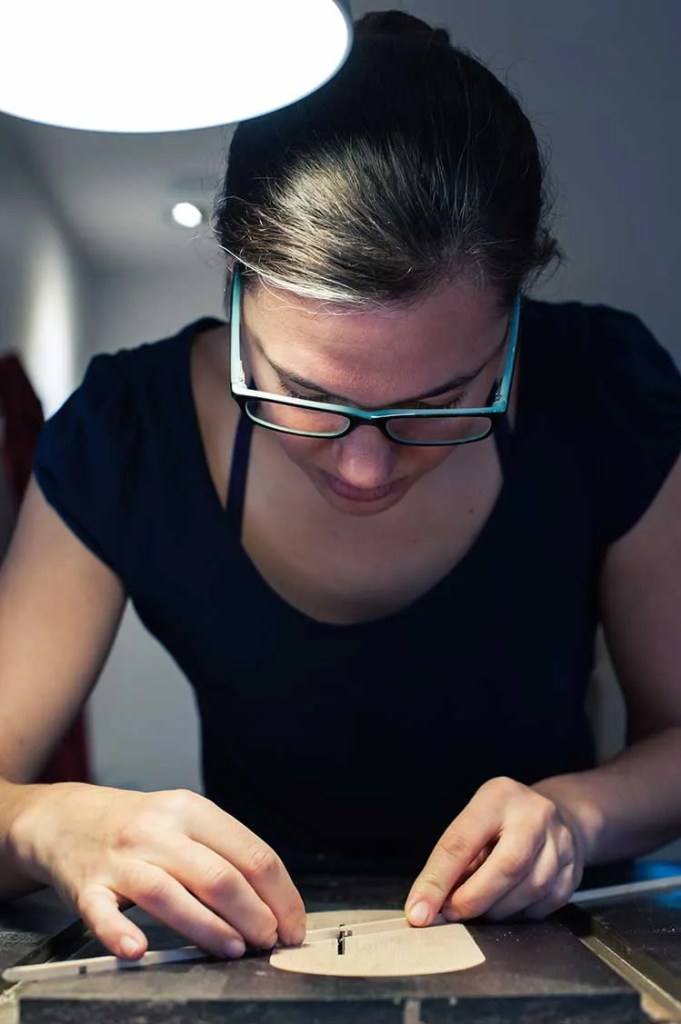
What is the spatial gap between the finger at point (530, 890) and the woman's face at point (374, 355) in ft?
1.06

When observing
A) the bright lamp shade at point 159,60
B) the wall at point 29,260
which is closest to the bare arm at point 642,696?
the bright lamp shade at point 159,60

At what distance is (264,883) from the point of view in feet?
2.65

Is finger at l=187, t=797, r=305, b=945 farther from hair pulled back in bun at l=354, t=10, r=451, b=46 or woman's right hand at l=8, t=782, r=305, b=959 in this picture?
hair pulled back in bun at l=354, t=10, r=451, b=46

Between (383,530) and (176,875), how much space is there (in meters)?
0.49

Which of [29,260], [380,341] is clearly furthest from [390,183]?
[29,260]

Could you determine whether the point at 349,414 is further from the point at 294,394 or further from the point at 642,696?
the point at 642,696

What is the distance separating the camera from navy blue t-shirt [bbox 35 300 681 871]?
1148 mm

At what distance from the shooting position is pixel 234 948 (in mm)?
782

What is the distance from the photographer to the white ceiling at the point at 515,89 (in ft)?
4.37

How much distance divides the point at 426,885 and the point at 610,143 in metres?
0.91

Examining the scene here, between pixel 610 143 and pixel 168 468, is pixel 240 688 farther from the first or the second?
pixel 610 143

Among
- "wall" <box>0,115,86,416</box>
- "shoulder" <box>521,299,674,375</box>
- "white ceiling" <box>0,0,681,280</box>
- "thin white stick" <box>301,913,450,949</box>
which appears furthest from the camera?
"wall" <box>0,115,86,416</box>

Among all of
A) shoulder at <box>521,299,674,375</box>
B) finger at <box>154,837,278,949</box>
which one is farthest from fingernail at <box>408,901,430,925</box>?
shoulder at <box>521,299,674,375</box>

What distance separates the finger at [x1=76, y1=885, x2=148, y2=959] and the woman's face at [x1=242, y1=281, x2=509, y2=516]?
1.21 feet
